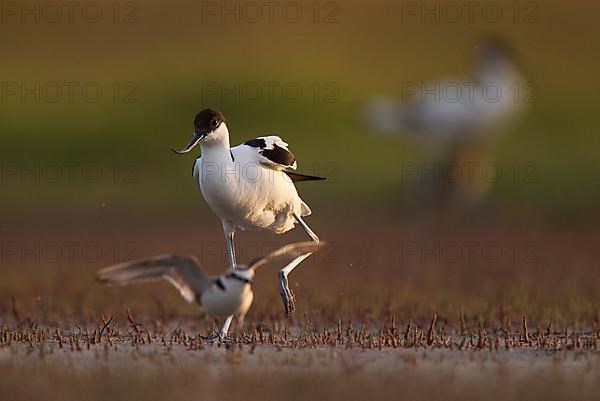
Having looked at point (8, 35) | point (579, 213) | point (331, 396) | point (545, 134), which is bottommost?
point (331, 396)

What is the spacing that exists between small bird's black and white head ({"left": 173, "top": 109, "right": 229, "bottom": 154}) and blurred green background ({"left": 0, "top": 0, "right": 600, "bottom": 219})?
27.4 feet

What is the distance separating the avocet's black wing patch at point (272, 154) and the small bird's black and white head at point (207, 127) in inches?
18.1

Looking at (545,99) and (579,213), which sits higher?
(545,99)

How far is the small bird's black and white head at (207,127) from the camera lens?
730cm

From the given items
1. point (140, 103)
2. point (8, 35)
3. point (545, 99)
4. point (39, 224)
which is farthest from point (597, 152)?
point (8, 35)

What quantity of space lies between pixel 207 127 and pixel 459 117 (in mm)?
7548

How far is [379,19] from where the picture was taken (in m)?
25.2

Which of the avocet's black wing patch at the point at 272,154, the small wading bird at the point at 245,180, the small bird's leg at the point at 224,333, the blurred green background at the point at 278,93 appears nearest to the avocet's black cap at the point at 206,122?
the small wading bird at the point at 245,180

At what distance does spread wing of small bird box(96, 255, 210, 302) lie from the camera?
6.81m

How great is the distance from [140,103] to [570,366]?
45.7 ft

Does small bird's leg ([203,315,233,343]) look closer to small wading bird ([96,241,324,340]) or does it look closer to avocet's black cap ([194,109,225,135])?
small wading bird ([96,241,324,340])

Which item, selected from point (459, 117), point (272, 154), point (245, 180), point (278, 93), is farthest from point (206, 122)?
point (278, 93)

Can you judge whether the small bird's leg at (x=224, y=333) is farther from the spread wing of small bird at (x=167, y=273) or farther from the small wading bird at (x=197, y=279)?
the spread wing of small bird at (x=167, y=273)

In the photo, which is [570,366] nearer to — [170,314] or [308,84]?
[170,314]
